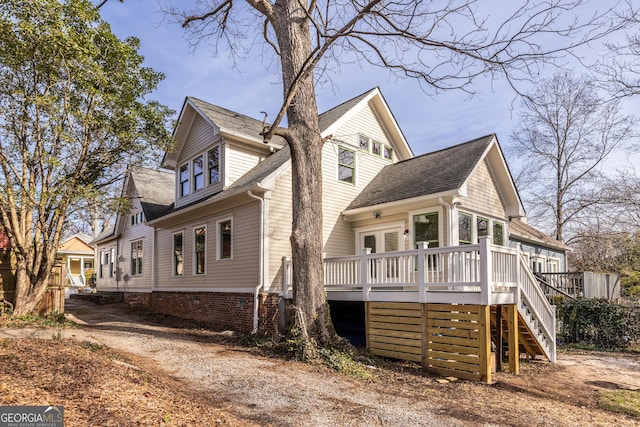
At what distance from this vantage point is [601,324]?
1216 cm

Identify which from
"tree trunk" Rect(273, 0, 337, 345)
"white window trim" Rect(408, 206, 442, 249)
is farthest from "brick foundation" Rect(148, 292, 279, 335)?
"white window trim" Rect(408, 206, 442, 249)

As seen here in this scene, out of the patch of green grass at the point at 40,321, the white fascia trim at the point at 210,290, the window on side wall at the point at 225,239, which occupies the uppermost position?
the window on side wall at the point at 225,239

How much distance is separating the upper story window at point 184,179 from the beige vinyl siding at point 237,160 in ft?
9.77

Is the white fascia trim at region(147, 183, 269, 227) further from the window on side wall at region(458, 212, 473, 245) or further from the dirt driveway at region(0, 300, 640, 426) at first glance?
the window on side wall at region(458, 212, 473, 245)

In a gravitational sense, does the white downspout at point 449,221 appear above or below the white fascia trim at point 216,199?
below

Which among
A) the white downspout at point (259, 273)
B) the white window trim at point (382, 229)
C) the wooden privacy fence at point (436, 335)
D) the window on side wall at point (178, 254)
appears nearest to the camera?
the wooden privacy fence at point (436, 335)

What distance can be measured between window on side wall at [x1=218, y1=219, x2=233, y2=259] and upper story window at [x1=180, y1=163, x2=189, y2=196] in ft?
10.7

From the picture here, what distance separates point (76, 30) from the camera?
11.4 m

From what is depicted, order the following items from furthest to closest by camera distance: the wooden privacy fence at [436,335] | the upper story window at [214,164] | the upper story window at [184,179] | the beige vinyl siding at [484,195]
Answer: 1. the upper story window at [184,179]
2. the upper story window at [214,164]
3. the beige vinyl siding at [484,195]
4. the wooden privacy fence at [436,335]

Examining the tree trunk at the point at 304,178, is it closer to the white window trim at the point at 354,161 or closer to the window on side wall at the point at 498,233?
the white window trim at the point at 354,161

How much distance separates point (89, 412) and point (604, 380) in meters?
9.04

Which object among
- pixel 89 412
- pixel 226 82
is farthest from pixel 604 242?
pixel 89 412

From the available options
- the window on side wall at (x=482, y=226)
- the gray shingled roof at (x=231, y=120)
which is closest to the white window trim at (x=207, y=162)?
the gray shingled roof at (x=231, y=120)

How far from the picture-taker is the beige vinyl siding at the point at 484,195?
12.2 metres
